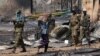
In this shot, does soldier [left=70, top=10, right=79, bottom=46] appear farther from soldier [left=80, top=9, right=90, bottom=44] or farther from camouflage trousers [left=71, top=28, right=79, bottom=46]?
soldier [left=80, top=9, right=90, bottom=44]

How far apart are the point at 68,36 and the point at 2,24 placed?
261 inches

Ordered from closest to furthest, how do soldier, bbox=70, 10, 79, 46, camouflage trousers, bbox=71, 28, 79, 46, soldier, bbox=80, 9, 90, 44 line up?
soldier, bbox=70, 10, 79, 46 < camouflage trousers, bbox=71, 28, 79, 46 < soldier, bbox=80, 9, 90, 44

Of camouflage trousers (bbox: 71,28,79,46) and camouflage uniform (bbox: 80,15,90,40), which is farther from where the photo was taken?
camouflage uniform (bbox: 80,15,90,40)

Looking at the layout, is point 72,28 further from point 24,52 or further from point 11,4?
point 11,4

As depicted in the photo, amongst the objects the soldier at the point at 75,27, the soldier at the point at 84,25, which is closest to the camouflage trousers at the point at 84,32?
the soldier at the point at 84,25

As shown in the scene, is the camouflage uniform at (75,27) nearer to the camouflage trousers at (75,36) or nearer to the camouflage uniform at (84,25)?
the camouflage trousers at (75,36)

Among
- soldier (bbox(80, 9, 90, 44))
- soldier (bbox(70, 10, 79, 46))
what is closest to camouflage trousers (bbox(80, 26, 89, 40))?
soldier (bbox(80, 9, 90, 44))

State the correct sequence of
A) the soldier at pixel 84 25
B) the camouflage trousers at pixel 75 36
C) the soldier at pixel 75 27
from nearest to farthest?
the soldier at pixel 75 27 → the camouflage trousers at pixel 75 36 → the soldier at pixel 84 25

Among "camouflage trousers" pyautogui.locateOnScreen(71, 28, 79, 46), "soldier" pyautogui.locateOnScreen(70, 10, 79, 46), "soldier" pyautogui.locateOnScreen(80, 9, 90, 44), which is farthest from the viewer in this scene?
"soldier" pyautogui.locateOnScreen(80, 9, 90, 44)

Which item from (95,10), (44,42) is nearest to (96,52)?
(44,42)

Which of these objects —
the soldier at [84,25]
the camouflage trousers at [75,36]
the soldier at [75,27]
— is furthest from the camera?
the soldier at [84,25]

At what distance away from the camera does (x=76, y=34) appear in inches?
561

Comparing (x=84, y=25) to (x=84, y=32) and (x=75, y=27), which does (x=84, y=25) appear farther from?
(x=75, y=27)

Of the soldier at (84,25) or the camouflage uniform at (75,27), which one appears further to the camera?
the soldier at (84,25)
